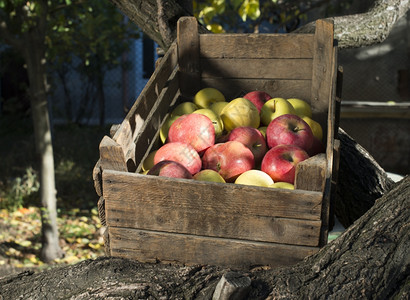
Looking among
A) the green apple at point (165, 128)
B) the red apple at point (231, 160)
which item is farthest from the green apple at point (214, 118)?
the red apple at point (231, 160)

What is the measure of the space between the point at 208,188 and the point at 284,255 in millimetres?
288

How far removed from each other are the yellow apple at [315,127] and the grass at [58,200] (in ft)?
13.0

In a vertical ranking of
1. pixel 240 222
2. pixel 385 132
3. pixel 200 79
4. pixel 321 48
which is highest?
pixel 321 48

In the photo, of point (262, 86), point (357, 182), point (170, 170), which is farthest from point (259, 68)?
point (170, 170)

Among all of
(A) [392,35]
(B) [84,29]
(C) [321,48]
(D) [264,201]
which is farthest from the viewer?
(A) [392,35]

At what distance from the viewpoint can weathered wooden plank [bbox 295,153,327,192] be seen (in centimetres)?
147

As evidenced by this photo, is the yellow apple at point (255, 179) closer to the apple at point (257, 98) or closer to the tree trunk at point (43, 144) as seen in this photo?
the apple at point (257, 98)

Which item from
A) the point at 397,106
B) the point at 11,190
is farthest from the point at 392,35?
the point at 11,190

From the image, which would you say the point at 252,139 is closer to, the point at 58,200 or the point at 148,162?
the point at 148,162

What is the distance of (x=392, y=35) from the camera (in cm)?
773

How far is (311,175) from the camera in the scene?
149 centimetres

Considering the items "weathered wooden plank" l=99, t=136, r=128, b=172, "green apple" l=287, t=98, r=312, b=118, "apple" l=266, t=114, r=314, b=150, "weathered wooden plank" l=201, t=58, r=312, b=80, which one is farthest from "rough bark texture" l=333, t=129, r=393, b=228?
"weathered wooden plank" l=99, t=136, r=128, b=172

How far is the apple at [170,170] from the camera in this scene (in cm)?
172

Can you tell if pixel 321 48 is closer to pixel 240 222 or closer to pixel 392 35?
pixel 240 222
